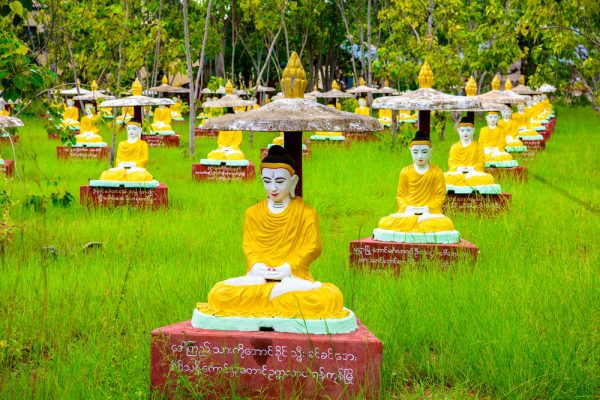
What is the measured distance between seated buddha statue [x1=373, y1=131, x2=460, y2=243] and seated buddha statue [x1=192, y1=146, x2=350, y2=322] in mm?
3878

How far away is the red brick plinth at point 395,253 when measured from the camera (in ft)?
34.6

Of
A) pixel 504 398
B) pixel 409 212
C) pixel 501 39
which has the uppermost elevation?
pixel 501 39

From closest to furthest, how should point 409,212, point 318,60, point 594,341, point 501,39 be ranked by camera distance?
point 594,341
point 409,212
point 501,39
point 318,60

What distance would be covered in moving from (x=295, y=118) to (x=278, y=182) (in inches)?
26.8

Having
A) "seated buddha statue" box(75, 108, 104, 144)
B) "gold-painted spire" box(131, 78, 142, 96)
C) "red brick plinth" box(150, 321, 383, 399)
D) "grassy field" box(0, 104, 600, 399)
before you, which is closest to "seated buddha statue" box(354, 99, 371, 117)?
"seated buddha statue" box(75, 108, 104, 144)

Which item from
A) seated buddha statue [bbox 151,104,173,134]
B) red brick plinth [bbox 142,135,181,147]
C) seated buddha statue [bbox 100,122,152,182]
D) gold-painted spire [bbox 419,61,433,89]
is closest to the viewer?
gold-painted spire [bbox 419,61,433,89]

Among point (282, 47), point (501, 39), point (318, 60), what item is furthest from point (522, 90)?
point (318, 60)

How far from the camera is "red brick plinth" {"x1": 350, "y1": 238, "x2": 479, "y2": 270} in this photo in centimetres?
1055

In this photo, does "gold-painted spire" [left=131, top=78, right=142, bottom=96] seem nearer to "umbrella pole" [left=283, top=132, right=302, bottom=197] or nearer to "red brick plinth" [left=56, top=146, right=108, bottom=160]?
"red brick plinth" [left=56, top=146, right=108, bottom=160]

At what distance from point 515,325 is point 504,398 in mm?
1095

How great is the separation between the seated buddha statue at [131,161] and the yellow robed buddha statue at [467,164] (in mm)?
5246

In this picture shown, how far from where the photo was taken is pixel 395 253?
10727 millimetres

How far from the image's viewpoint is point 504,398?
6.39 meters

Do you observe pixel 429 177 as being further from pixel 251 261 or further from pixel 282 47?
pixel 282 47
